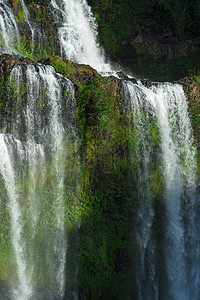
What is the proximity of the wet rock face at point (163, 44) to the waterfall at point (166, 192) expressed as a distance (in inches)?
203

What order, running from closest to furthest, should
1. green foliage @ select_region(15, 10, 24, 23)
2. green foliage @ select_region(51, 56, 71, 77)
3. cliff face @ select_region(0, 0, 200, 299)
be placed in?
1. cliff face @ select_region(0, 0, 200, 299)
2. green foliage @ select_region(51, 56, 71, 77)
3. green foliage @ select_region(15, 10, 24, 23)

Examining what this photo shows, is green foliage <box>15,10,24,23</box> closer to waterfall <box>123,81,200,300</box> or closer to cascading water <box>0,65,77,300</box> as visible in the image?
cascading water <box>0,65,77,300</box>

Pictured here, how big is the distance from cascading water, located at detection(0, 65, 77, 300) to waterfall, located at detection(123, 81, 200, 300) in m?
1.84

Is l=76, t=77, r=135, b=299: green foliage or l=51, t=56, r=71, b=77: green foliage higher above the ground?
l=51, t=56, r=71, b=77: green foliage

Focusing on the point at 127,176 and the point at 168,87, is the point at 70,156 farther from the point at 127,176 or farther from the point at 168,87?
the point at 168,87

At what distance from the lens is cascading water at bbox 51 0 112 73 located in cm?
1125

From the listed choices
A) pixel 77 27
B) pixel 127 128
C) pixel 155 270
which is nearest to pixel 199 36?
pixel 77 27

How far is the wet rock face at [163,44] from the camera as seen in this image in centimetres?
1338

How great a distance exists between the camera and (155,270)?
7.90 m

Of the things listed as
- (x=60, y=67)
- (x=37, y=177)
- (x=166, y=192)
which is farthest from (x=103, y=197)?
(x=60, y=67)

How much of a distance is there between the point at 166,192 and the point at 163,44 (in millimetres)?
7634

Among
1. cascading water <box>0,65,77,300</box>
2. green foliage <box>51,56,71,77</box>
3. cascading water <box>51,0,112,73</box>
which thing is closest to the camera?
cascading water <box>0,65,77,300</box>

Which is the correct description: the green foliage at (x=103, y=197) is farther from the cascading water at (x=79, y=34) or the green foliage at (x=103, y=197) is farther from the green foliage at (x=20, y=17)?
the green foliage at (x=20, y=17)

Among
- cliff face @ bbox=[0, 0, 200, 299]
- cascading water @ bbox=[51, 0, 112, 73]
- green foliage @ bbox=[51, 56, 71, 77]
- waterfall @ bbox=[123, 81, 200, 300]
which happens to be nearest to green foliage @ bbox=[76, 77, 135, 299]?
cliff face @ bbox=[0, 0, 200, 299]
